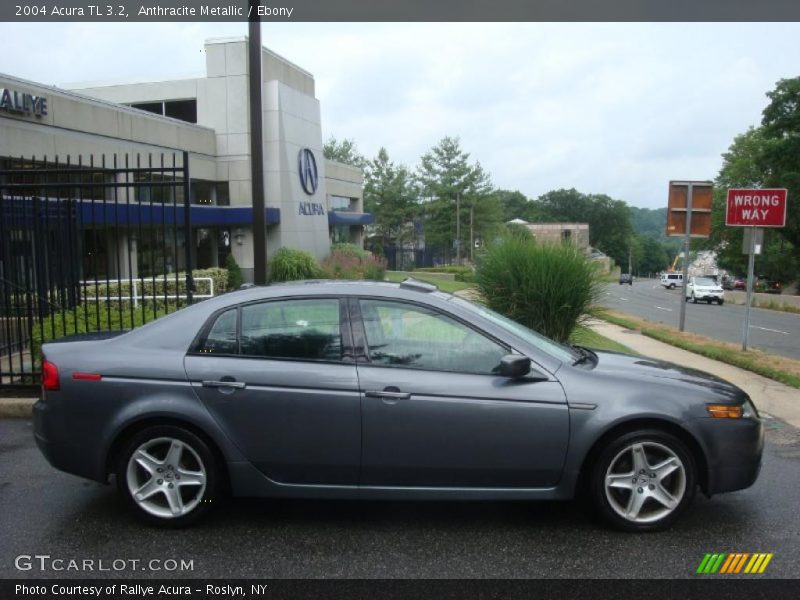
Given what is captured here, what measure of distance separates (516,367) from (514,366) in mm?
15

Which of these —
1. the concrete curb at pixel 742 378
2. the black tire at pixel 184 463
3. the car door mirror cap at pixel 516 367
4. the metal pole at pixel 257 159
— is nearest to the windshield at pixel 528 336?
the car door mirror cap at pixel 516 367

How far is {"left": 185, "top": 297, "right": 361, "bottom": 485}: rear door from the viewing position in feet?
13.0

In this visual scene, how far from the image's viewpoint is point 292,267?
78.2 ft

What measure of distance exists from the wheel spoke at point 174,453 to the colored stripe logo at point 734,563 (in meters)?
2.93

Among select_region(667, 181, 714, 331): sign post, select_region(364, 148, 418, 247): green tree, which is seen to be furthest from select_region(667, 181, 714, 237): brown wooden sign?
select_region(364, 148, 418, 247): green tree

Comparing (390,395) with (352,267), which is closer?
(390,395)

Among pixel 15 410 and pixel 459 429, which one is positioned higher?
pixel 459 429

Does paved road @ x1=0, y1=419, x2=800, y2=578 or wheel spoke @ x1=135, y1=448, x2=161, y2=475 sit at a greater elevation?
wheel spoke @ x1=135, y1=448, x2=161, y2=475

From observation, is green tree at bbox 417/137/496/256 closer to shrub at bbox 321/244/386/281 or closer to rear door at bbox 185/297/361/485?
shrub at bbox 321/244/386/281

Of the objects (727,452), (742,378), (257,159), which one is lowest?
(742,378)

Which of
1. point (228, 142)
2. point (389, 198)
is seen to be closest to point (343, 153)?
point (389, 198)

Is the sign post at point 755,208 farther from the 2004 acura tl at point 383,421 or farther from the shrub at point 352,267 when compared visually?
the shrub at point 352,267

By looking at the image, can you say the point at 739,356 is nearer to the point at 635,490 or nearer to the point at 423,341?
the point at 635,490

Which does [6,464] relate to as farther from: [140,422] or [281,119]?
[281,119]
